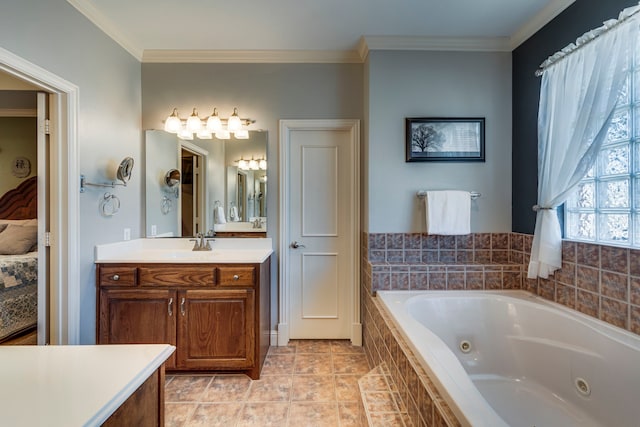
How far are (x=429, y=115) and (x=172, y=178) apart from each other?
2259mm

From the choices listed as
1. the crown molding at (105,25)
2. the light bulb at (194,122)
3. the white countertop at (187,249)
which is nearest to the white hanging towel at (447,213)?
the white countertop at (187,249)

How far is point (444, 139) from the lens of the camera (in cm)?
241

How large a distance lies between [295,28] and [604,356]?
272 cm

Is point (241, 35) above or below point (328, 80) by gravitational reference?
above

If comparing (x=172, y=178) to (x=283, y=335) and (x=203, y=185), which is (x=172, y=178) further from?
(x=283, y=335)

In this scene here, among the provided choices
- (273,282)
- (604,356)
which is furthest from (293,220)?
(604,356)

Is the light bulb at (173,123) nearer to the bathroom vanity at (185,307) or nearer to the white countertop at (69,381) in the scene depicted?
the bathroom vanity at (185,307)

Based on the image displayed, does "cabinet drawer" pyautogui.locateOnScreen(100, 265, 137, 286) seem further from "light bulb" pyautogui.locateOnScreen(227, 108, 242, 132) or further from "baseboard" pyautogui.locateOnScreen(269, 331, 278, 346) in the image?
"light bulb" pyautogui.locateOnScreen(227, 108, 242, 132)

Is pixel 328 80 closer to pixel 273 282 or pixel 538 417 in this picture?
pixel 273 282

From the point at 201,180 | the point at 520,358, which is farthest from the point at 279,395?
the point at 201,180

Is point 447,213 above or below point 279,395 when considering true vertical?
above

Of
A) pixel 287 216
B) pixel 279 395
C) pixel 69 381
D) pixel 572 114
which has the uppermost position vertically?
pixel 572 114

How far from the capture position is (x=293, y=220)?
8.85ft

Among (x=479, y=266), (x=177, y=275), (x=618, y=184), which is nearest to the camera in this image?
(x=618, y=184)
